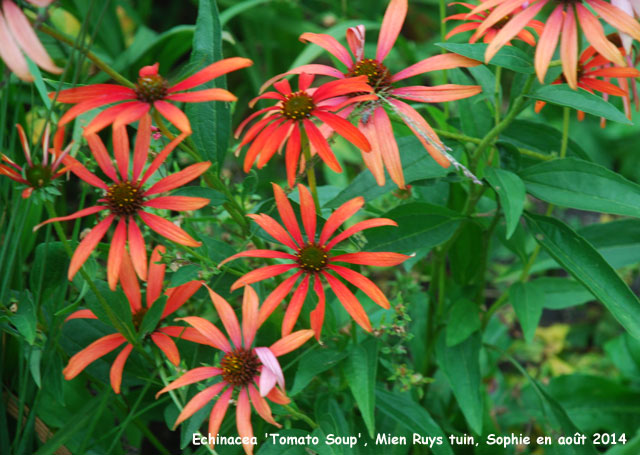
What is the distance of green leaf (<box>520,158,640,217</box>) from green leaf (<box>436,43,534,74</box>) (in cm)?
15

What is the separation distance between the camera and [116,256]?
2.13 ft

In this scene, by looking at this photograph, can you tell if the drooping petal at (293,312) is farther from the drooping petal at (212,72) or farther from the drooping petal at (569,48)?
the drooping petal at (569,48)

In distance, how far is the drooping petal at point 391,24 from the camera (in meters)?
0.74

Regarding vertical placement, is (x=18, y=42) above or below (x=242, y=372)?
above

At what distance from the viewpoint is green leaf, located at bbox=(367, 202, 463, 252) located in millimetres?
852

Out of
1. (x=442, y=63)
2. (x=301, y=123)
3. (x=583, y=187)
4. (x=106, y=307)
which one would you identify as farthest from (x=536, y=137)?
(x=106, y=307)

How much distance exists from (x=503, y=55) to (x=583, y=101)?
100 mm

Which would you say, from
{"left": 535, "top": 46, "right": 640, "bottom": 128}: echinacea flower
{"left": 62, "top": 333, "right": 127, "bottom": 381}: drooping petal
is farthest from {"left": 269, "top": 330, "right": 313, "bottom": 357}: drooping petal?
{"left": 535, "top": 46, "right": 640, "bottom": 128}: echinacea flower

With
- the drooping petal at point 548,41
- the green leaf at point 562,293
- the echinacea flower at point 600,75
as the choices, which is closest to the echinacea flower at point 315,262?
the drooping petal at point 548,41

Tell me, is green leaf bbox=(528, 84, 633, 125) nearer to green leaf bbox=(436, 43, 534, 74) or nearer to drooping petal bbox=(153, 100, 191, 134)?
green leaf bbox=(436, 43, 534, 74)

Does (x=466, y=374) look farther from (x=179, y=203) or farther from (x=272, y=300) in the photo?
(x=179, y=203)

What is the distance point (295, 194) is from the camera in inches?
33.5

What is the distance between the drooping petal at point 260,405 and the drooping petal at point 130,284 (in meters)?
0.21

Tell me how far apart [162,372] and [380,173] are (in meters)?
0.36
